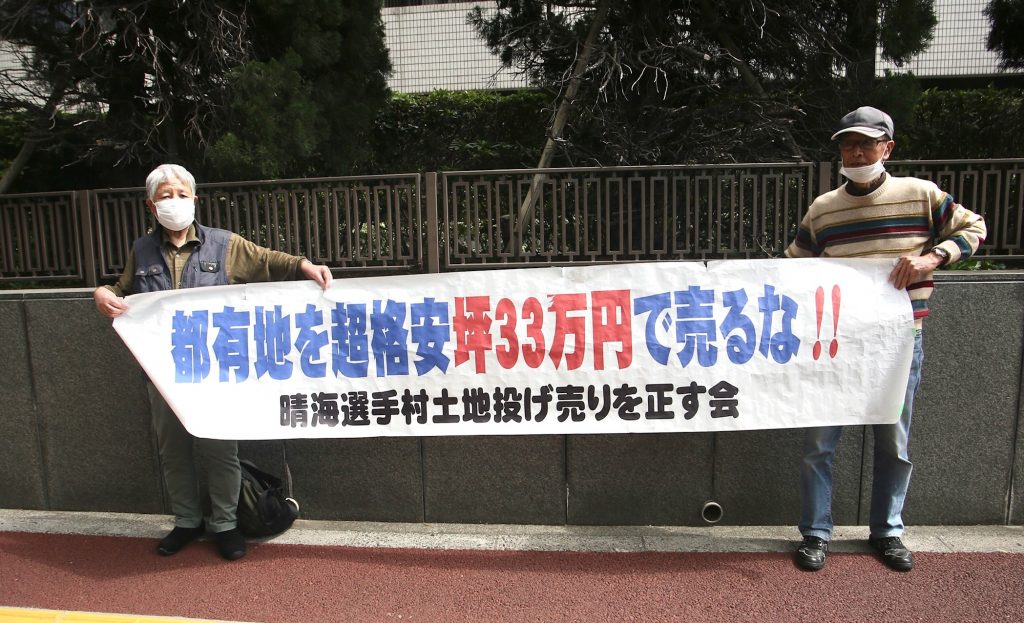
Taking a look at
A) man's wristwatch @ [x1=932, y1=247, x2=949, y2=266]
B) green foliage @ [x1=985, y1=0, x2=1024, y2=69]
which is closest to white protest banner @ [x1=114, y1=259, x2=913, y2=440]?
man's wristwatch @ [x1=932, y1=247, x2=949, y2=266]

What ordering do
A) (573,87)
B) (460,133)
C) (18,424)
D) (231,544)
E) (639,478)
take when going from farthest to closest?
(460,133)
(573,87)
(18,424)
(639,478)
(231,544)

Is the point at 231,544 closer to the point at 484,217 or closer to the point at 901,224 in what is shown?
the point at 484,217

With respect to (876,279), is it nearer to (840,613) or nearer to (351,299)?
(840,613)

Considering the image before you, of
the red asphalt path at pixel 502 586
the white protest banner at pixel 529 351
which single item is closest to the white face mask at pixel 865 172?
the white protest banner at pixel 529 351

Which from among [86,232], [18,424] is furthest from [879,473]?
[18,424]

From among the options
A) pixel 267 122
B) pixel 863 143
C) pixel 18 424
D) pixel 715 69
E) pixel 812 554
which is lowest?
pixel 812 554

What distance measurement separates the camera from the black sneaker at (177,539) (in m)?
3.73

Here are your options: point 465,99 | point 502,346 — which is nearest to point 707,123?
point 465,99

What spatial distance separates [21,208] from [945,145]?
7682 mm

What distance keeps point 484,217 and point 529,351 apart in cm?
132

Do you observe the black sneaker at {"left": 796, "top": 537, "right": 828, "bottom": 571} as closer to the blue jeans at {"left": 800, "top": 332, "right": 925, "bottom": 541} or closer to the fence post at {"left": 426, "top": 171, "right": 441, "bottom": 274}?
the blue jeans at {"left": 800, "top": 332, "right": 925, "bottom": 541}

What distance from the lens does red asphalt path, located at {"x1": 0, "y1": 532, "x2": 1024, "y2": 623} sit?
10.0 feet

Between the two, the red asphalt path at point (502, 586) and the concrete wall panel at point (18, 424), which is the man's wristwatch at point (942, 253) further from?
the concrete wall panel at point (18, 424)

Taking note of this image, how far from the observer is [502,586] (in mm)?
3324
